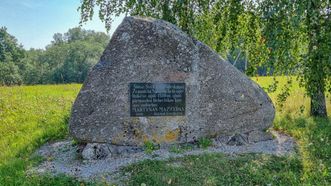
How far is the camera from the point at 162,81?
765 cm

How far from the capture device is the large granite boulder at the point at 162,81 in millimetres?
7324

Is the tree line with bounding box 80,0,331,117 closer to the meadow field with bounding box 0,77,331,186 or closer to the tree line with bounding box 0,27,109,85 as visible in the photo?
the meadow field with bounding box 0,77,331,186

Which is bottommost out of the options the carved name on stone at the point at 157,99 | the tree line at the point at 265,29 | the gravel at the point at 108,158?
the gravel at the point at 108,158

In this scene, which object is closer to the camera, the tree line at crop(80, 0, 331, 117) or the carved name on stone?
the tree line at crop(80, 0, 331, 117)

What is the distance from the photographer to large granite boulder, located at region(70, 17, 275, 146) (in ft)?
24.0

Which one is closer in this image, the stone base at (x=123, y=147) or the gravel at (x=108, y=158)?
the gravel at (x=108, y=158)

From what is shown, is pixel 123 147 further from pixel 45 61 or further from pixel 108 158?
pixel 45 61

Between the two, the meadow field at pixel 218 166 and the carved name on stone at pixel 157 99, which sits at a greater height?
the carved name on stone at pixel 157 99

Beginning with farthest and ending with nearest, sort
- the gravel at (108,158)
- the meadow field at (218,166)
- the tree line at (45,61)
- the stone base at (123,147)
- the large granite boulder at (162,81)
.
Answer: the tree line at (45,61) < the large granite boulder at (162,81) < the stone base at (123,147) < the gravel at (108,158) < the meadow field at (218,166)

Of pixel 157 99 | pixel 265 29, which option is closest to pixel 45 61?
pixel 157 99

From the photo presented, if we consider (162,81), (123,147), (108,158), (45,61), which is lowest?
(108,158)

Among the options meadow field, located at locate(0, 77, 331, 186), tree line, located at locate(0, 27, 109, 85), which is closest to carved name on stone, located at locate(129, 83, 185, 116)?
meadow field, located at locate(0, 77, 331, 186)

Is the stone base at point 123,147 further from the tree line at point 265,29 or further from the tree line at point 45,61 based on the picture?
the tree line at point 45,61

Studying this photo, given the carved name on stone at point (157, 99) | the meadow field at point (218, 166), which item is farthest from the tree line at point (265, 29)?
the carved name on stone at point (157, 99)
